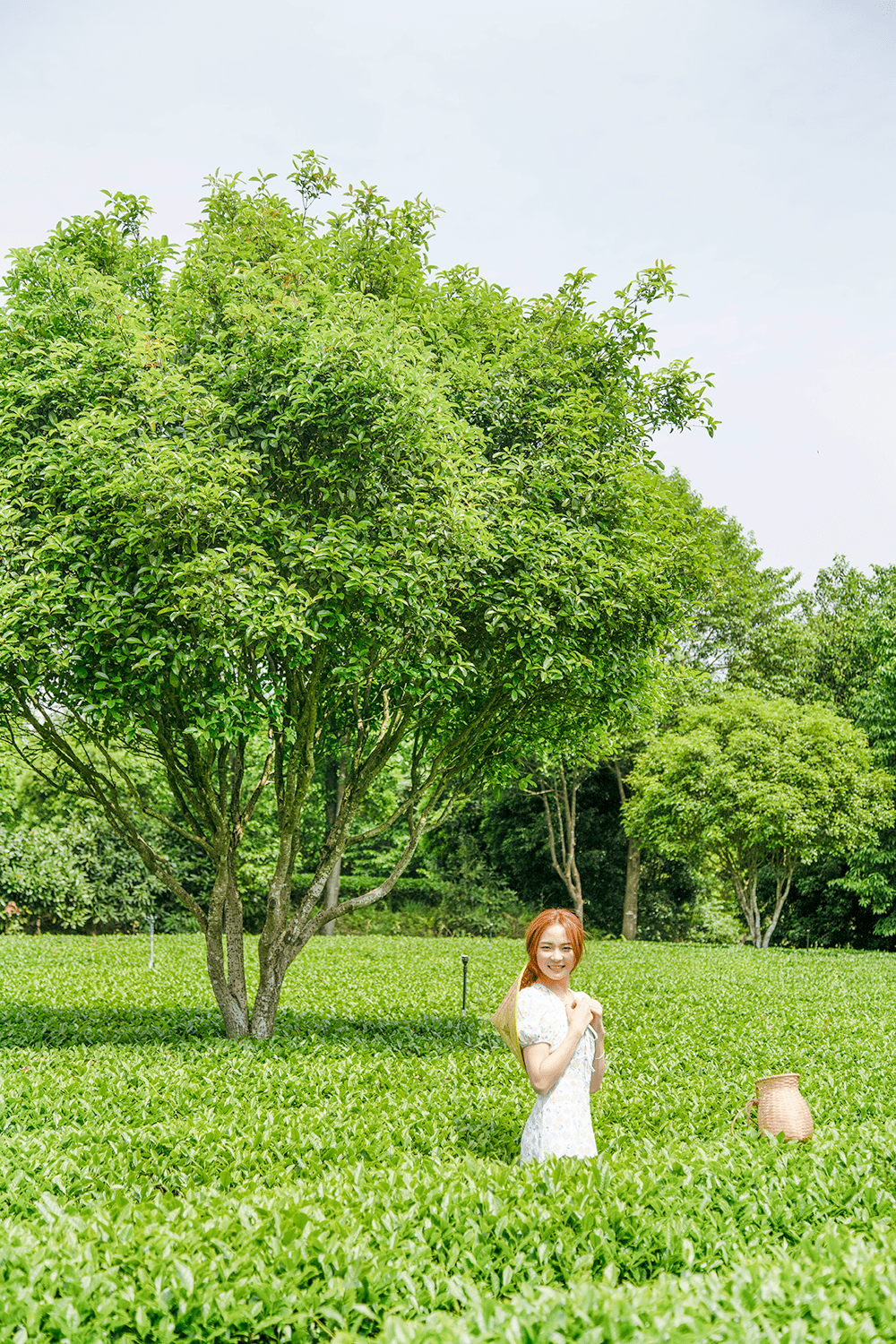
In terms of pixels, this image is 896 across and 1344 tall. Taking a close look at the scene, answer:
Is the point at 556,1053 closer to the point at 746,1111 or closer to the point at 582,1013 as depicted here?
the point at 582,1013

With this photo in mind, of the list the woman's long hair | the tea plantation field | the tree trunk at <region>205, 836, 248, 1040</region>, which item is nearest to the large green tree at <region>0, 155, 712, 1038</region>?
the tree trunk at <region>205, 836, 248, 1040</region>

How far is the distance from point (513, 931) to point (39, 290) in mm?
26202

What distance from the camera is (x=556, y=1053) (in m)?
4.23

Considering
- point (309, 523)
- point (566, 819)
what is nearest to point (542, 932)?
point (309, 523)

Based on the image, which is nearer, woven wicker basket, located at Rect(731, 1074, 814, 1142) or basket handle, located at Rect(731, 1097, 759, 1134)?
woven wicker basket, located at Rect(731, 1074, 814, 1142)

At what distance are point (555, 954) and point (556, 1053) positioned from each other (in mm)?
417

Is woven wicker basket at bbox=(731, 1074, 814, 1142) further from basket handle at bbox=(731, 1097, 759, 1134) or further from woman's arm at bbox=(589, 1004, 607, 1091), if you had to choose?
woman's arm at bbox=(589, 1004, 607, 1091)

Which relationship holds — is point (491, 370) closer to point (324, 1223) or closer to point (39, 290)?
point (39, 290)

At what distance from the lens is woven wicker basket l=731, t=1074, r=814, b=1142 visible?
5.70 meters

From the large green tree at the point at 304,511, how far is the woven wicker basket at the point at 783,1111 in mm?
3487

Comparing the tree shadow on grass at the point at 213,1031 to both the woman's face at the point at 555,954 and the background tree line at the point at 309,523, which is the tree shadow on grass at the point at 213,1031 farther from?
the woman's face at the point at 555,954

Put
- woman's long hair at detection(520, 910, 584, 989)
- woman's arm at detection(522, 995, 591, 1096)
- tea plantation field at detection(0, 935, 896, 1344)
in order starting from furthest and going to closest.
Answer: woman's long hair at detection(520, 910, 584, 989), woman's arm at detection(522, 995, 591, 1096), tea plantation field at detection(0, 935, 896, 1344)

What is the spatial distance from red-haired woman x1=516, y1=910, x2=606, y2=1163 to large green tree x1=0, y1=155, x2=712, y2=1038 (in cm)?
332

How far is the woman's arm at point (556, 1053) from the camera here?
4207 mm
